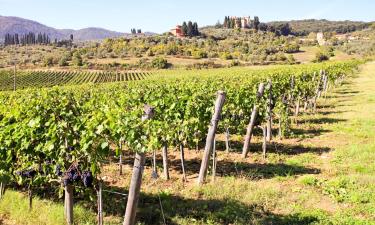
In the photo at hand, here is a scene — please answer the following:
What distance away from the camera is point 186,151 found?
14.2 metres

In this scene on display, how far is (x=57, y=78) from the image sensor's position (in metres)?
85.8

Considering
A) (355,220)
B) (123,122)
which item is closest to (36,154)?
(123,122)

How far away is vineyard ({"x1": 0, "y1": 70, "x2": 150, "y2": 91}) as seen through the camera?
3054 inches

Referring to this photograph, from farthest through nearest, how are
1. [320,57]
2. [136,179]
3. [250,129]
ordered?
[320,57] → [250,129] → [136,179]

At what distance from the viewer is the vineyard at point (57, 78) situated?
77.6 metres

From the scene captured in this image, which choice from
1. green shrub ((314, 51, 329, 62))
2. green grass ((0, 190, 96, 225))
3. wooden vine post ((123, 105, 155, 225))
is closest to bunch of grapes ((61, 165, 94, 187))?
wooden vine post ((123, 105, 155, 225))

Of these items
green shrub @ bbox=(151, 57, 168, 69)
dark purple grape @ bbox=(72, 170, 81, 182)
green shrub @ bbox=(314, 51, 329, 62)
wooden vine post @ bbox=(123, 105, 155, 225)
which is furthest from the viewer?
green shrub @ bbox=(151, 57, 168, 69)

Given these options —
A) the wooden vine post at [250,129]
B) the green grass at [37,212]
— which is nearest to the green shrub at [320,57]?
the wooden vine post at [250,129]

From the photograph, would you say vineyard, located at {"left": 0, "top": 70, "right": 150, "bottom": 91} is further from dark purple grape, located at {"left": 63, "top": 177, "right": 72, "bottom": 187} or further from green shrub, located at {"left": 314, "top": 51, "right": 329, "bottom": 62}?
dark purple grape, located at {"left": 63, "top": 177, "right": 72, "bottom": 187}

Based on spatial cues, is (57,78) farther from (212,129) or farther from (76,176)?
(76,176)

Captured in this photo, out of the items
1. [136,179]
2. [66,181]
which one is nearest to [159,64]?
[66,181]

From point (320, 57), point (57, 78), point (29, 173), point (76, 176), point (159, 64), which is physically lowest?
point (57, 78)

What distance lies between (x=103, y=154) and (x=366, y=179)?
7157 millimetres

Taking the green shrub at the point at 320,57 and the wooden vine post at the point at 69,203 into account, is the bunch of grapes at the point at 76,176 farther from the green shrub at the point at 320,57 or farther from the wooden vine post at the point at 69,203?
the green shrub at the point at 320,57
